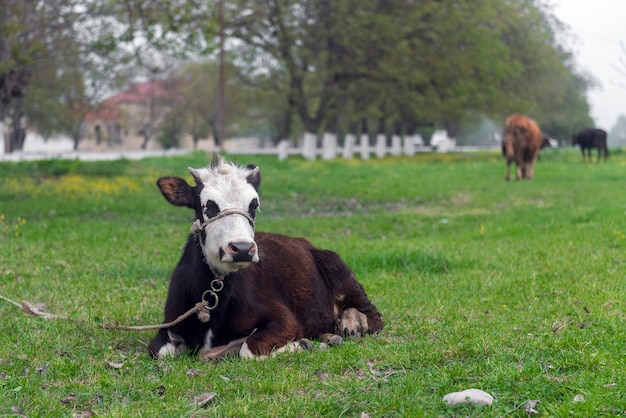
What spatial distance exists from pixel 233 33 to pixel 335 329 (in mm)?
33128

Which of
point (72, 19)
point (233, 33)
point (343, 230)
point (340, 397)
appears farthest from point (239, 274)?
point (233, 33)

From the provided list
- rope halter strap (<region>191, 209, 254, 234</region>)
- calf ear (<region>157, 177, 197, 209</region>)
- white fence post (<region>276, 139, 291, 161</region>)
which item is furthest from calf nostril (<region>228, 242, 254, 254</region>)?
white fence post (<region>276, 139, 291, 161</region>)

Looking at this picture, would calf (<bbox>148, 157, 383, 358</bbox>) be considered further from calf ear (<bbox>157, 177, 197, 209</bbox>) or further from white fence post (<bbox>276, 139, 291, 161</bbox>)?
white fence post (<bbox>276, 139, 291, 161</bbox>)

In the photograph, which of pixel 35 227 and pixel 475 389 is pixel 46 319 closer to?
pixel 475 389

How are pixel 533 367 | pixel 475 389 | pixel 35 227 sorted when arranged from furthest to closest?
pixel 35 227, pixel 533 367, pixel 475 389

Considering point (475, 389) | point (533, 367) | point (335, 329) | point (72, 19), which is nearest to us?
point (475, 389)

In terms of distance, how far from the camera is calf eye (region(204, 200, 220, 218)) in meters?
5.54

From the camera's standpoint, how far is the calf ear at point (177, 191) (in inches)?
224

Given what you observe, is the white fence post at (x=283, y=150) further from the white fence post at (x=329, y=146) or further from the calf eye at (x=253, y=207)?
the calf eye at (x=253, y=207)

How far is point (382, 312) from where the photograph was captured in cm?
722

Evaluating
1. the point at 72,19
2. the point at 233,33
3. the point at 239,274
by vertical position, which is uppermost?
the point at 233,33

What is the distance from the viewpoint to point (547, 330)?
19.9ft

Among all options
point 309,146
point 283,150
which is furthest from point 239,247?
point 283,150

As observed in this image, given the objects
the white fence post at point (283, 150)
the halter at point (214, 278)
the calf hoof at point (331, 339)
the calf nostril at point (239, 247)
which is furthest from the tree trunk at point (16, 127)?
the calf nostril at point (239, 247)
